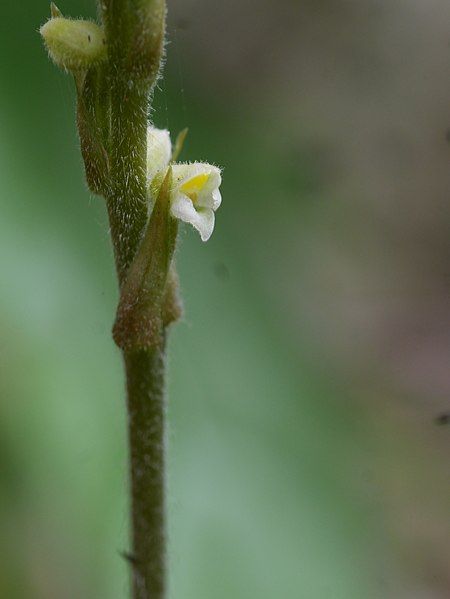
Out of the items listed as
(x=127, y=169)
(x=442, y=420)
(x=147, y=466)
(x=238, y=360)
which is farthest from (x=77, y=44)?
(x=442, y=420)

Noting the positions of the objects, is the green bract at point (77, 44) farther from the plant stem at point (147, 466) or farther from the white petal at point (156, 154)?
the plant stem at point (147, 466)

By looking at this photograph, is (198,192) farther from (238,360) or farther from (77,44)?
(238,360)

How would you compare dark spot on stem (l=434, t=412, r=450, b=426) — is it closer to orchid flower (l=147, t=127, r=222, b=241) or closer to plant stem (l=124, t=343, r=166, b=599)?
plant stem (l=124, t=343, r=166, b=599)

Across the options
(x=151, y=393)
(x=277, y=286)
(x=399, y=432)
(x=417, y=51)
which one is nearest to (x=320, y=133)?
(x=417, y=51)

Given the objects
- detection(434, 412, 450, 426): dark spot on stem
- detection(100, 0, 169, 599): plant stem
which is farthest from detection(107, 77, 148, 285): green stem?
detection(434, 412, 450, 426): dark spot on stem

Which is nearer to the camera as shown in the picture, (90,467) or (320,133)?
(90,467)

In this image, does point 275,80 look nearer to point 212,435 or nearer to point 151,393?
point 212,435
